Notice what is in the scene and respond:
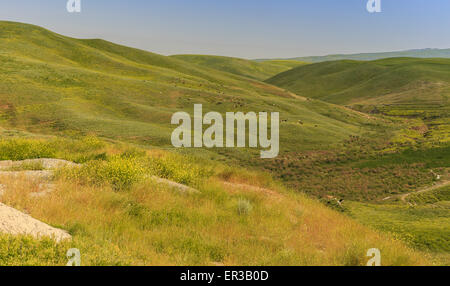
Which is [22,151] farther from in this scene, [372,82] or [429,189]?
[372,82]

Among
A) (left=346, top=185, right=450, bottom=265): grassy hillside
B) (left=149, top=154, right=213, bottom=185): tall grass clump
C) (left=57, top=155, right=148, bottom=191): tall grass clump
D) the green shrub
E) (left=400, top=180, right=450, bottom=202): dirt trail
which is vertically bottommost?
(left=400, top=180, right=450, bottom=202): dirt trail

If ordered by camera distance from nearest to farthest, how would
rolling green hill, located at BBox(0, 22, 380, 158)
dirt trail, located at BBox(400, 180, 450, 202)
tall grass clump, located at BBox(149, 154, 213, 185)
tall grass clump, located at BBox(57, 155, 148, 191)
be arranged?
1. tall grass clump, located at BBox(57, 155, 148, 191)
2. tall grass clump, located at BBox(149, 154, 213, 185)
3. dirt trail, located at BBox(400, 180, 450, 202)
4. rolling green hill, located at BBox(0, 22, 380, 158)

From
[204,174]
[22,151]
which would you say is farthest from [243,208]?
[22,151]

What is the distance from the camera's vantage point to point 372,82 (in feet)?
379

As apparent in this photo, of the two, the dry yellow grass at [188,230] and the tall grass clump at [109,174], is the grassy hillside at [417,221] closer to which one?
the dry yellow grass at [188,230]

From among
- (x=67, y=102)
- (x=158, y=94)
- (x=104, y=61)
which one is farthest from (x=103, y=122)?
(x=104, y=61)

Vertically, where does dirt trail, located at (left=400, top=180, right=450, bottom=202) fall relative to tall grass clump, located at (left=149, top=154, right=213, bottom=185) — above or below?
below

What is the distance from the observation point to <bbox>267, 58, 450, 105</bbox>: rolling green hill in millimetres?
90625

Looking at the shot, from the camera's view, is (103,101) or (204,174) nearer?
(204,174)

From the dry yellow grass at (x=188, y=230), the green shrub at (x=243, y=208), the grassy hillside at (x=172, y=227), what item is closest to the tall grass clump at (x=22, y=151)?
the grassy hillside at (x=172, y=227)

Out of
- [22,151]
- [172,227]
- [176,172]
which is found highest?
[22,151]

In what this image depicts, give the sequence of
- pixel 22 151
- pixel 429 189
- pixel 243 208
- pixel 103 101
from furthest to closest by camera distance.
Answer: pixel 103 101 < pixel 429 189 < pixel 22 151 < pixel 243 208

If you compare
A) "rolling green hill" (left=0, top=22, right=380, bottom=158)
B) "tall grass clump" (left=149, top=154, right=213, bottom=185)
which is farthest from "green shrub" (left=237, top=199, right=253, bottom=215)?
"rolling green hill" (left=0, top=22, right=380, bottom=158)

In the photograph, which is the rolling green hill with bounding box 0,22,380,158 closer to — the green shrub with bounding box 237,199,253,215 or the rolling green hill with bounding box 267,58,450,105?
the green shrub with bounding box 237,199,253,215
